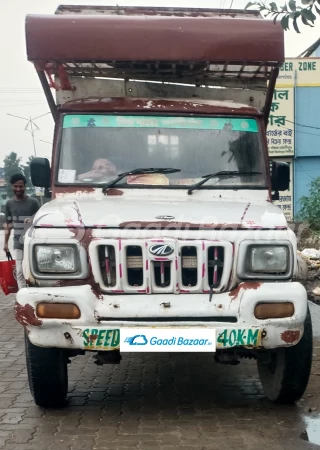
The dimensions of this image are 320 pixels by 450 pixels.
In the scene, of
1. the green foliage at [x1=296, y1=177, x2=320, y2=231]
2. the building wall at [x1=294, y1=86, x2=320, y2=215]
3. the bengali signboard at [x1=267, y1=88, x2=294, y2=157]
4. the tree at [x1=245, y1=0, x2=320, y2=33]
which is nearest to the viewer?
the tree at [x1=245, y1=0, x2=320, y2=33]

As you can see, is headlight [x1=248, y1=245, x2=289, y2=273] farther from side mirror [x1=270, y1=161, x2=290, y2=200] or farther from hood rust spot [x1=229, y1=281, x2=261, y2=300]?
side mirror [x1=270, y1=161, x2=290, y2=200]

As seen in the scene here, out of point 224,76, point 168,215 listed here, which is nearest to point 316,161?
point 224,76

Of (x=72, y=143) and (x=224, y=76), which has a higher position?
(x=224, y=76)

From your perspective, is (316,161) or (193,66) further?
(316,161)

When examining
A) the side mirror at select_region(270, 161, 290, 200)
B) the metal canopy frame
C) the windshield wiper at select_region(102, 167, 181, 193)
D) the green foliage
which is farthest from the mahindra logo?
the green foliage

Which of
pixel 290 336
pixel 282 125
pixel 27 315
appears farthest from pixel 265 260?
pixel 282 125

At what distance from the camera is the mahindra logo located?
4293 mm

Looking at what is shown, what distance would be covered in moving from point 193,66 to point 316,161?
21.5 meters

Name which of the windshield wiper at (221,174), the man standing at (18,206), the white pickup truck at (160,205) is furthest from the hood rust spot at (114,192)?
the man standing at (18,206)

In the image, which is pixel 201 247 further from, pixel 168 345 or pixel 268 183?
pixel 268 183

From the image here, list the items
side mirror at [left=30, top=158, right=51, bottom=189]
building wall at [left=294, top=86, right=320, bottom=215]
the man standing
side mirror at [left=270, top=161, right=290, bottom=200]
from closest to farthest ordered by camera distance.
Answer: side mirror at [left=30, top=158, right=51, bottom=189], side mirror at [left=270, top=161, right=290, bottom=200], the man standing, building wall at [left=294, top=86, right=320, bottom=215]

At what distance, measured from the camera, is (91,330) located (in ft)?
14.0

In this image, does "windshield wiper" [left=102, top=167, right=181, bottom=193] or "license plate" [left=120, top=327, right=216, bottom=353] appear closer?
"license plate" [left=120, top=327, right=216, bottom=353]

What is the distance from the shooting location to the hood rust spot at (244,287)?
4297 mm
